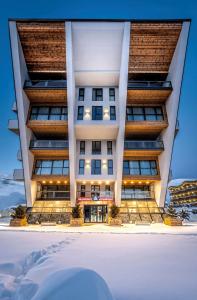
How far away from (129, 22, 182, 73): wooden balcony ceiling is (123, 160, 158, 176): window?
11679 millimetres

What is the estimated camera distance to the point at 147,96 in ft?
78.0

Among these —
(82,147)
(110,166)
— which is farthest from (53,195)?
(110,166)

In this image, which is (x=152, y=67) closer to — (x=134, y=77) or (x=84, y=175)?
(x=134, y=77)

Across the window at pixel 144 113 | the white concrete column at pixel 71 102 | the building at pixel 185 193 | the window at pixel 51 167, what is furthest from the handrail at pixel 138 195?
the building at pixel 185 193

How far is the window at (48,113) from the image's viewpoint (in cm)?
2441

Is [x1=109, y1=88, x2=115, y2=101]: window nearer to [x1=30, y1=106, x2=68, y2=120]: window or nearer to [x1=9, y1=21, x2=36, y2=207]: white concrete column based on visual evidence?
[x1=30, y1=106, x2=68, y2=120]: window

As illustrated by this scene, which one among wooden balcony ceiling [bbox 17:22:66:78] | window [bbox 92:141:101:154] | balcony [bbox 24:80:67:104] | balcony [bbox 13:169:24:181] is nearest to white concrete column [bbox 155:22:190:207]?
window [bbox 92:141:101:154]

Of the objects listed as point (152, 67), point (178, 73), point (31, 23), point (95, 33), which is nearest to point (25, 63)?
point (31, 23)

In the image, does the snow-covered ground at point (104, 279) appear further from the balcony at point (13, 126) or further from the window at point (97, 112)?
the balcony at point (13, 126)

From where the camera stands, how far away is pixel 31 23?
19.8m

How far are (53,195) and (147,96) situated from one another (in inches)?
690

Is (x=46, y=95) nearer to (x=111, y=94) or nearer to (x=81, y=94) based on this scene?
(x=81, y=94)

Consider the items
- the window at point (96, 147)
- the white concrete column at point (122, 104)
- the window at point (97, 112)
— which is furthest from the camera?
the window at point (96, 147)

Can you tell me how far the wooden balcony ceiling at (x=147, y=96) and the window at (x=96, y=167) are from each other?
8975mm
